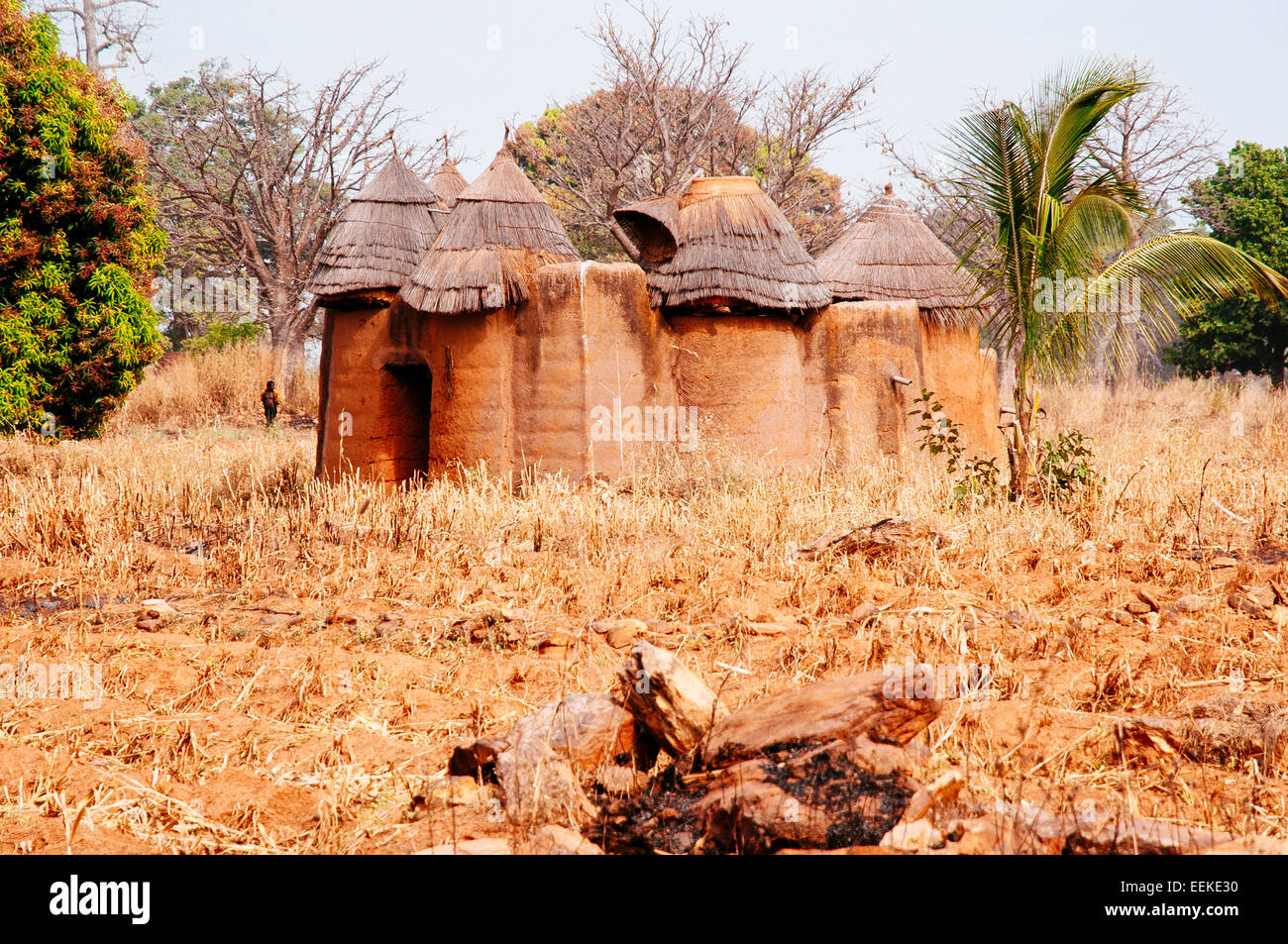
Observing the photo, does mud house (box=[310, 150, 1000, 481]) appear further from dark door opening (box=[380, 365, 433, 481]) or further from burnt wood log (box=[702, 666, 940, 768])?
burnt wood log (box=[702, 666, 940, 768])

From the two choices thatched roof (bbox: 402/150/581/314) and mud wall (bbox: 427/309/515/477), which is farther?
mud wall (bbox: 427/309/515/477)

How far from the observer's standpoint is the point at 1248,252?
63.7ft

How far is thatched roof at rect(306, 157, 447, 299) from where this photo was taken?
1016 cm

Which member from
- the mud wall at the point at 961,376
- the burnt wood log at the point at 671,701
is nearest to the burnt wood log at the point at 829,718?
the burnt wood log at the point at 671,701

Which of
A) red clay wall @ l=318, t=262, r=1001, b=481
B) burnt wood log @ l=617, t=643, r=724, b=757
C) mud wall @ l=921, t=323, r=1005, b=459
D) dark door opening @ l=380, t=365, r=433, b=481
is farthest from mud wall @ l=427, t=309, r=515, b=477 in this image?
burnt wood log @ l=617, t=643, r=724, b=757

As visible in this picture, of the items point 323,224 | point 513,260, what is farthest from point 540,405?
point 323,224

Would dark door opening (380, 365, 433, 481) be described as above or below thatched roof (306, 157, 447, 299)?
below

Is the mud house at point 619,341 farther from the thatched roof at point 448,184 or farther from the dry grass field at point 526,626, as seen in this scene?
the thatched roof at point 448,184

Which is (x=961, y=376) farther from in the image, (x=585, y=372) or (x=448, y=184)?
(x=448, y=184)

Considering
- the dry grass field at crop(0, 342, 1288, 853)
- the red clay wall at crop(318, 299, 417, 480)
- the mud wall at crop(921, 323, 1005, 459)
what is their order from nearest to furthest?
1. the dry grass field at crop(0, 342, 1288, 853)
2. the red clay wall at crop(318, 299, 417, 480)
3. the mud wall at crop(921, 323, 1005, 459)

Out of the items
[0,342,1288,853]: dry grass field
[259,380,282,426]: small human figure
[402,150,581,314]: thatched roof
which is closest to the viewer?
[0,342,1288,853]: dry grass field

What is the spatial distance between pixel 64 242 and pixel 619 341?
534cm

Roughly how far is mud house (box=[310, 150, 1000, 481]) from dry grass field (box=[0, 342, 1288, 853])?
555 mm
